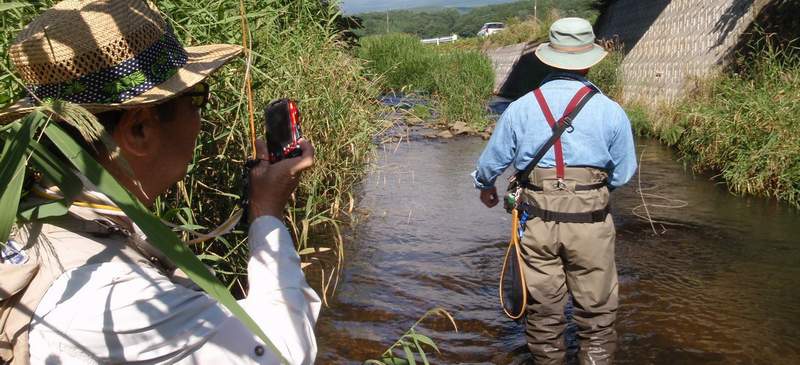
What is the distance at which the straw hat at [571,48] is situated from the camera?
161 inches

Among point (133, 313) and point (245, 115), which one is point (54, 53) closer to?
point (133, 313)

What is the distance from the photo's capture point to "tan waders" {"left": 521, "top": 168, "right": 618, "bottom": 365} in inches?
159

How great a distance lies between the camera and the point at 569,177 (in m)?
4.01

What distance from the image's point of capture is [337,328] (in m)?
5.31

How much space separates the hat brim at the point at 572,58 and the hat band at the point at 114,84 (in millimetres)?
2810

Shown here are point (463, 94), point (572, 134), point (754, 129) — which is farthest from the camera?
point (463, 94)

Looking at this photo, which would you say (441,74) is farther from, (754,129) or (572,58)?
(572,58)

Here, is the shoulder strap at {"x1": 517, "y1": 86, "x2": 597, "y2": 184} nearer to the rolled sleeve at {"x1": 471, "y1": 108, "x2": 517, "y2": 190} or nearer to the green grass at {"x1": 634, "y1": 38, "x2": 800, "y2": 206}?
the rolled sleeve at {"x1": 471, "y1": 108, "x2": 517, "y2": 190}

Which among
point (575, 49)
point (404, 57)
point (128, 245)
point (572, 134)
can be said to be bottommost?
point (404, 57)

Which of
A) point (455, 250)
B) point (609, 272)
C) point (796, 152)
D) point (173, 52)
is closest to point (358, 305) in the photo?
point (455, 250)

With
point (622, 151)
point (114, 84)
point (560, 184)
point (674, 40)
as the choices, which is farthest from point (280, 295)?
point (674, 40)

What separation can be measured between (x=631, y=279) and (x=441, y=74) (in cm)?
1208

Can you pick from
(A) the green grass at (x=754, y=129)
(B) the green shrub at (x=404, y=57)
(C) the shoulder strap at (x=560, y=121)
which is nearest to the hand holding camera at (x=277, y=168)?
(C) the shoulder strap at (x=560, y=121)

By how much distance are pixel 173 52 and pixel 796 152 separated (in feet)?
26.7
